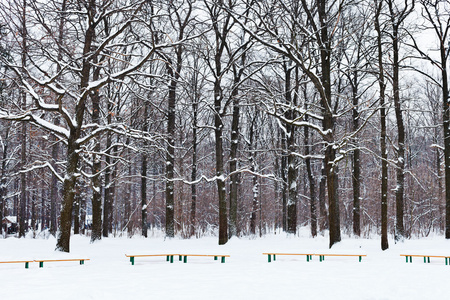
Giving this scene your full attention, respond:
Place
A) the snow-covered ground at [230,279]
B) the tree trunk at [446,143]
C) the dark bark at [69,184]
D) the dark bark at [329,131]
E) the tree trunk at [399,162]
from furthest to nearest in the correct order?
the tree trunk at [446,143] → the tree trunk at [399,162] → the dark bark at [329,131] → the dark bark at [69,184] → the snow-covered ground at [230,279]

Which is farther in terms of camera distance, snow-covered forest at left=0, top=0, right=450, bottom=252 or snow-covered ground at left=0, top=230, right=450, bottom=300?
snow-covered forest at left=0, top=0, right=450, bottom=252

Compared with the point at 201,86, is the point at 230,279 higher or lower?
lower

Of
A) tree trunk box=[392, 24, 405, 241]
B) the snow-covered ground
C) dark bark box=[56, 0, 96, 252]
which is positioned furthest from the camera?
tree trunk box=[392, 24, 405, 241]

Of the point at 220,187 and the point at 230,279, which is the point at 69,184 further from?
the point at 220,187

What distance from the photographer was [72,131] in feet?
47.3

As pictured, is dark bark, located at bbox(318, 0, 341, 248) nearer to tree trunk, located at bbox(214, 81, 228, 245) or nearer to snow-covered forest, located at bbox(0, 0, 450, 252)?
snow-covered forest, located at bbox(0, 0, 450, 252)

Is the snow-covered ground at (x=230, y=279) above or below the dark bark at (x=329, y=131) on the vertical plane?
below

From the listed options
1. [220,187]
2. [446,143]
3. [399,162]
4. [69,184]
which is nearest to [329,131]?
[399,162]

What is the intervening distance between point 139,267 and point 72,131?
5362 mm

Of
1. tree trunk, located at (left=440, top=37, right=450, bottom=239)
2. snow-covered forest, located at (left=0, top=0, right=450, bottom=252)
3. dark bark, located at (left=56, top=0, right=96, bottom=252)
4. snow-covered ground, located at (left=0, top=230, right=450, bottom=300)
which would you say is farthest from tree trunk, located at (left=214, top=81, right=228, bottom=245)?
tree trunk, located at (left=440, top=37, right=450, bottom=239)

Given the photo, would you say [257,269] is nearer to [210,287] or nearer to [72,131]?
[210,287]

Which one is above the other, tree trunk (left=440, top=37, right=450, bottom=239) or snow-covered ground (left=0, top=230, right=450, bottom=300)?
tree trunk (left=440, top=37, right=450, bottom=239)

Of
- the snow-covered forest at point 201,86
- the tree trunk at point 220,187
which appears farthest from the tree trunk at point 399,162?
the tree trunk at point 220,187

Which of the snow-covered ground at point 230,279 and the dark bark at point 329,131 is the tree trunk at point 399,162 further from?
the snow-covered ground at point 230,279
